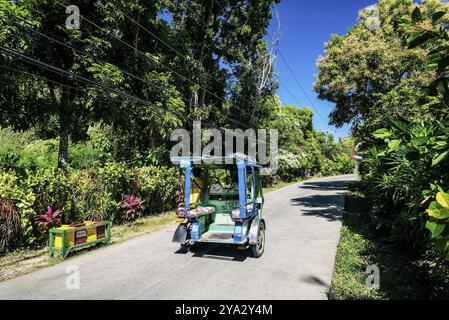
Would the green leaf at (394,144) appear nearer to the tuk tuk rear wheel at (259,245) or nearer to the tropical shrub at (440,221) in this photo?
the tropical shrub at (440,221)

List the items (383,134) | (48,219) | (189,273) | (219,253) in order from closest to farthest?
(383,134)
(189,273)
(219,253)
(48,219)

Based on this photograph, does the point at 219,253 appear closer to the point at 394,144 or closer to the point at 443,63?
the point at 394,144

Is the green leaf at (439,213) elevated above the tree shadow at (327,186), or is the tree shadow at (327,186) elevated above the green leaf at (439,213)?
the green leaf at (439,213)

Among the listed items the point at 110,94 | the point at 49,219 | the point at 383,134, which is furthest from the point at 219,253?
the point at 110,94

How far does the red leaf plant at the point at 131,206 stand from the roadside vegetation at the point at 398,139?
7614mm

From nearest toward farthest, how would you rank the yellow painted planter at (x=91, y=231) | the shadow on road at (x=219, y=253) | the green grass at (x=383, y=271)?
A: the green grass at (x=383, y=271)
the shadow on road at (x=219, y=253)
the yellow painted planter at (x=91, y=231)

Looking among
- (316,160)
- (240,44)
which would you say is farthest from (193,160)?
(316,160)

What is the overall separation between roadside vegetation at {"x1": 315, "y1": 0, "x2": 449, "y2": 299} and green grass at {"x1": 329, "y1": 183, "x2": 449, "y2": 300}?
21 mm

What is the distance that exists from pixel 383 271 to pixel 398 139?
536cm

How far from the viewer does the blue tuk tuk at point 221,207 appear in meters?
7.51

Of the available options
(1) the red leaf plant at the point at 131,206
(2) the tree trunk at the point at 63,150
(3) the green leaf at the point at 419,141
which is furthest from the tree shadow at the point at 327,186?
(3) the green leaf at the point at 419,141

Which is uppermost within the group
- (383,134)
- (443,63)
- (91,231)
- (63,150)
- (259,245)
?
(63,150)

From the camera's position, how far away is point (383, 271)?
691 centimetres

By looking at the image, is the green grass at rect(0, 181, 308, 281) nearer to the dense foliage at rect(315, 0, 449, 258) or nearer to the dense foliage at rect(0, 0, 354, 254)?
the dense foliage at rect(0, 0, 354, 254)
